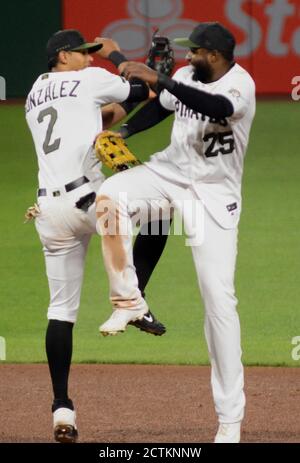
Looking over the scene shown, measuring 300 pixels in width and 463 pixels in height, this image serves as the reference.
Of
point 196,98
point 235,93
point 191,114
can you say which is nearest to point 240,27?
point 191,114

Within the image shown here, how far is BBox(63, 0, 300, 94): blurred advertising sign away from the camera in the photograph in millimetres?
22344

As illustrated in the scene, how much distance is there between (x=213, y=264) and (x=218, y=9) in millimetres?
16239

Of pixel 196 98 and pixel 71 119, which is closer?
pixel 196 98

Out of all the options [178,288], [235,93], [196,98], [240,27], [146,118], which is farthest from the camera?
[240,27]

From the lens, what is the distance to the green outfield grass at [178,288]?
1004 centimetres

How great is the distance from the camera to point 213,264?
6.82m

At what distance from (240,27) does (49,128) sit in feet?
51.7

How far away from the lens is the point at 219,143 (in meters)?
Answer: 6.96

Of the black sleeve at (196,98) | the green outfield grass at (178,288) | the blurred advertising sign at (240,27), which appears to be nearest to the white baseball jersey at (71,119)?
the black sleeve at (196,98)

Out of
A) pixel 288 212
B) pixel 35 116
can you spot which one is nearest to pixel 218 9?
pixel 288 212

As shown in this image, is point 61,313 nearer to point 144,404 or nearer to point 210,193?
point 210,193

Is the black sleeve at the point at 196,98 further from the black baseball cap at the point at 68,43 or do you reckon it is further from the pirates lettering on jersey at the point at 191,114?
the black baseball cap at the point at 68,43

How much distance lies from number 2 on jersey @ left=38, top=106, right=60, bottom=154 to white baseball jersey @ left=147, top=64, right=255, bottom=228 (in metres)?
0.57
